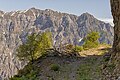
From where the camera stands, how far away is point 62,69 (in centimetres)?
3080

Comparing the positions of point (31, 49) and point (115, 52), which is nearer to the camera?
point (115, 52)

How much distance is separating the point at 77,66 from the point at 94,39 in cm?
4928

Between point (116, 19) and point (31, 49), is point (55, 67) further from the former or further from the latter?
point (116, 19)

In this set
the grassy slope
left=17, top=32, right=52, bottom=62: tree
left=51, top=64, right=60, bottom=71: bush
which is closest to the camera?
the grassy slope

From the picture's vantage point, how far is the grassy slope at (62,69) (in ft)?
89.8

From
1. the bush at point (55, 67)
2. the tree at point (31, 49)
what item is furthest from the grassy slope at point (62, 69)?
the tree at point (31, 49)

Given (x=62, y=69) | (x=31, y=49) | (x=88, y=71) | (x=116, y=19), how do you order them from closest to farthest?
(x=116, y=19) → (x=88, y=71) → (x=62, y=69) → (x=31, y=49)

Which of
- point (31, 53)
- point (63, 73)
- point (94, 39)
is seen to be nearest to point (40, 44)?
point (31, 53)

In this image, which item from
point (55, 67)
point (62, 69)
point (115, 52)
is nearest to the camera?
point (115, 52)

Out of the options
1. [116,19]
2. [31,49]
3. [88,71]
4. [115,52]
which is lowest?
[88,71]

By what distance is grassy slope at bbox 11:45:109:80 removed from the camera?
27375 mm

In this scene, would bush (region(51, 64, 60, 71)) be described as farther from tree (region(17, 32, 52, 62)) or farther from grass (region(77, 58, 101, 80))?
tree (region(17, 32, 52, 62))

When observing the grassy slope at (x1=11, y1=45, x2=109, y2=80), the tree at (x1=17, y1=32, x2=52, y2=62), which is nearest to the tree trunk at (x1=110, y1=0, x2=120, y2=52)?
the grassy slope at (x1=11, y1=45, x2=109, y2=80)

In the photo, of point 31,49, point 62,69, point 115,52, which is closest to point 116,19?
point 115,52
